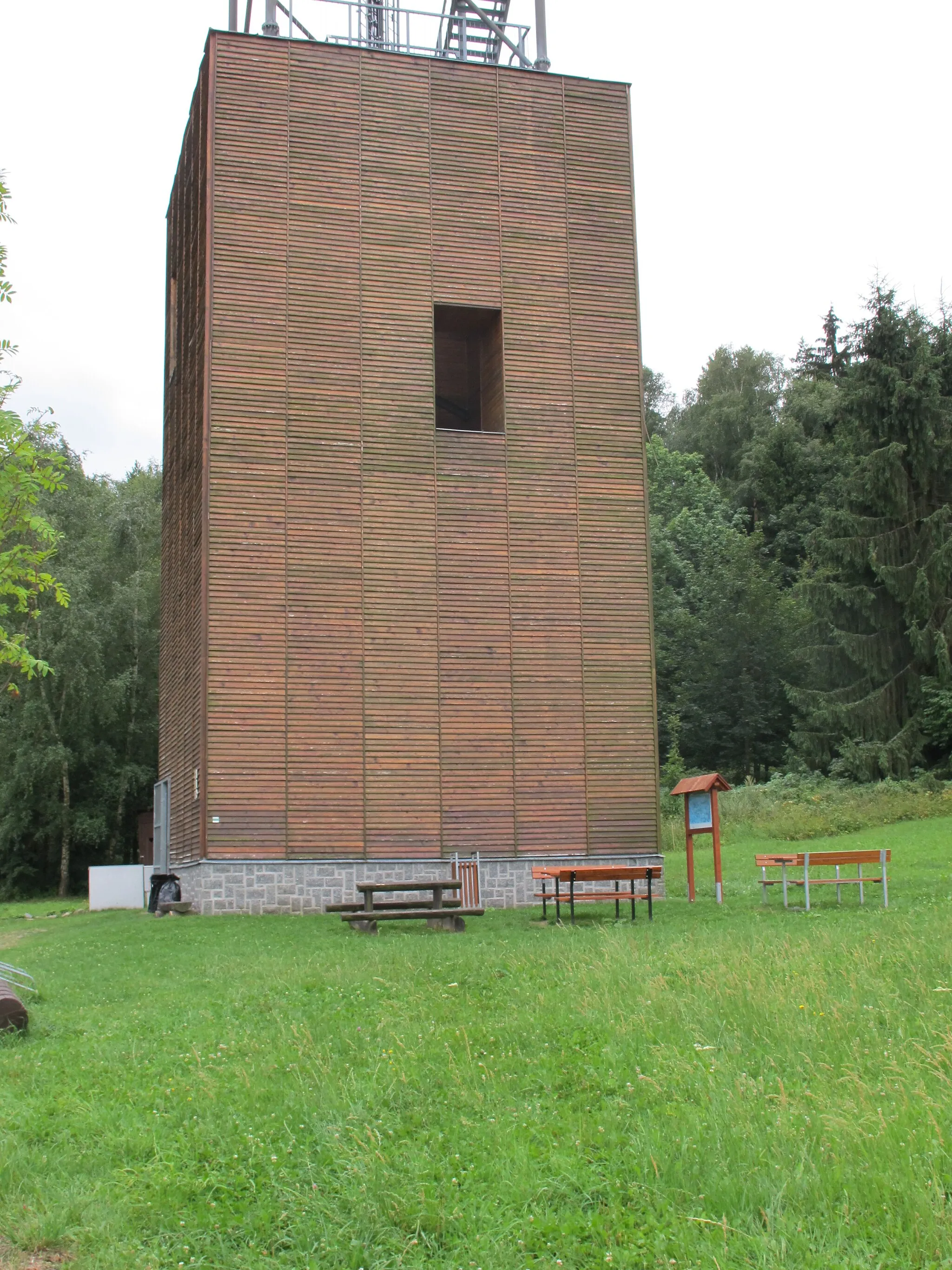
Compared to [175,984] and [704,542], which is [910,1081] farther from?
[704,542]

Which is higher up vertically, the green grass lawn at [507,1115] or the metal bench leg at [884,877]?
the metal bench leg at [884,877]

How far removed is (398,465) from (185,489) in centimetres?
463

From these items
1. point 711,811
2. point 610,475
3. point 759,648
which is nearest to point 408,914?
point 711,811

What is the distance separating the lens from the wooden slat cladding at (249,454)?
17938 millimetres

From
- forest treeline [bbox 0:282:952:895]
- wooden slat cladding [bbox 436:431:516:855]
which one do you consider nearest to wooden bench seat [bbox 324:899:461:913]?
wooden slat cladding [bbox 436:431:516:855]

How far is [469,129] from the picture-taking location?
20641mm

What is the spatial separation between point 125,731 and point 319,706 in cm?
1998

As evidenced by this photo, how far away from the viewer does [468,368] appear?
2252 centimetres

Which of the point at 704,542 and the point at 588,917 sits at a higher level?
the point at 704,542

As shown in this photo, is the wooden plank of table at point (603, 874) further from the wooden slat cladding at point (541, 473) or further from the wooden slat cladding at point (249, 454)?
the wooden slat cladding at point (249, 454)

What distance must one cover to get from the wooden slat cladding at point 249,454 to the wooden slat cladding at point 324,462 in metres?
0.18

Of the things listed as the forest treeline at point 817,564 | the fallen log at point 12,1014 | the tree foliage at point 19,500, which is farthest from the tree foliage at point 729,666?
the fallen log at point 12,1014

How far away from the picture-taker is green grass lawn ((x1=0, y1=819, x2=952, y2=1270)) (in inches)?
177

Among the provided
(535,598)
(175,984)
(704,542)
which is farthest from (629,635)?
(704,542)
